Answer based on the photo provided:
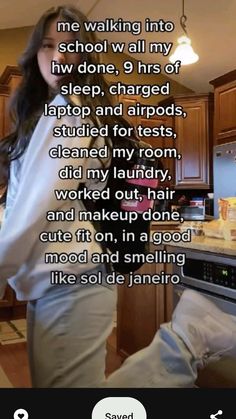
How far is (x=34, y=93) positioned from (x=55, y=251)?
0.17 meters

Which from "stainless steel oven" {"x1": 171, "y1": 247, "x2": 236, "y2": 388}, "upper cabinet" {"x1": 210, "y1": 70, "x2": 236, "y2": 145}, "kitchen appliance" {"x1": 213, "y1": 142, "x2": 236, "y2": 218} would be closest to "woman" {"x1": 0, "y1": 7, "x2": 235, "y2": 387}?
"stainless steel oven" {"x1": 171, "y1": 247, "x2": 236, "y2": 388}

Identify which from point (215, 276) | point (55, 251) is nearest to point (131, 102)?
point (55, 251)

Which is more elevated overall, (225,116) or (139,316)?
(225,116)

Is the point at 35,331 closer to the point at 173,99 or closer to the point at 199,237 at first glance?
the point at 173,99

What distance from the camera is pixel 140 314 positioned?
82cm

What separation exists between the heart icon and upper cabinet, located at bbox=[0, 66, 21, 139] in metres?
0.29

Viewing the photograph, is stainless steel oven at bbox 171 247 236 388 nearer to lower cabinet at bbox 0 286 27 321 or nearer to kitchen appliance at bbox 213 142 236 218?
lower cabinet at bbox 0 286 27 321

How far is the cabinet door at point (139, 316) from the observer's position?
1.88ft

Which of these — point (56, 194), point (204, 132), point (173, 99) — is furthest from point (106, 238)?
point (204, 132)

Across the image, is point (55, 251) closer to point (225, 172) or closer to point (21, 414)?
point (21, 414)

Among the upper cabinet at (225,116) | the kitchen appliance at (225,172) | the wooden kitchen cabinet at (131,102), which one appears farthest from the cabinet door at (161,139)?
the kitchen appliance at (225,172)

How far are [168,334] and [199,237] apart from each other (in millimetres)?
352

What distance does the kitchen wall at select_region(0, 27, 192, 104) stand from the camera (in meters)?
0.41

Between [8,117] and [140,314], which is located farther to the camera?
[140,314]
